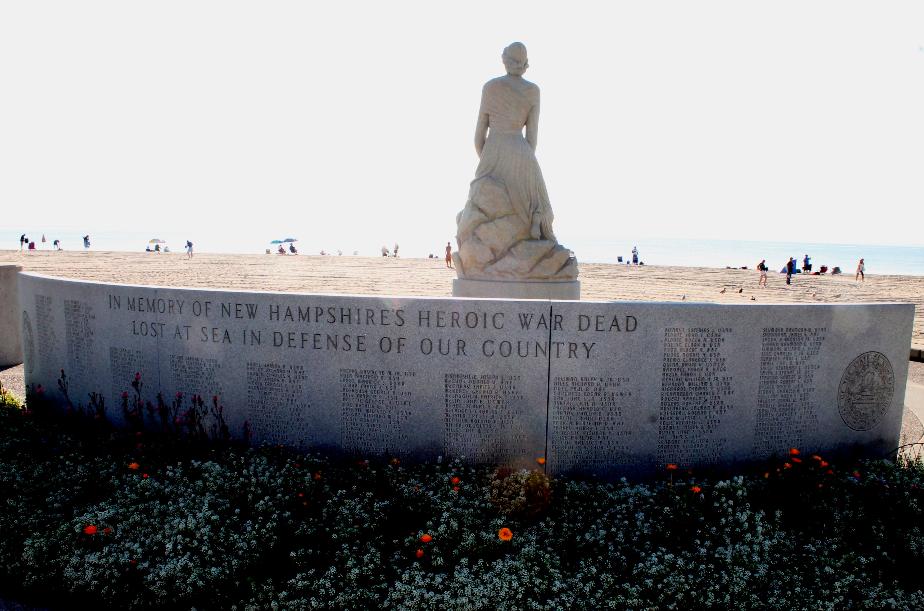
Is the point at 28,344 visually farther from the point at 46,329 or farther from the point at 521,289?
the point at 521,289

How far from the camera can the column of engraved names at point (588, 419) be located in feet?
16.6

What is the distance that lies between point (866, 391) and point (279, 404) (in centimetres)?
522

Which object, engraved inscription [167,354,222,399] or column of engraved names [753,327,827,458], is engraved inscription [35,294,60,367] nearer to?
engraved inscription [167,354,222,399]

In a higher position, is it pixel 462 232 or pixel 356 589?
pixel 462 232

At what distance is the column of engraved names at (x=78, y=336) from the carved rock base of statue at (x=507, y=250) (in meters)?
4.44

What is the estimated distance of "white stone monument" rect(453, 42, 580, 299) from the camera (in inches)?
322

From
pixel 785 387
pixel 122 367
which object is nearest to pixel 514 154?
pixel 785 387

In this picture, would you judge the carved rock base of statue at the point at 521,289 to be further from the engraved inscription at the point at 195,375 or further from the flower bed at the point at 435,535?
the engraved inscription at the point at 195,375

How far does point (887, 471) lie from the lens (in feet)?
16.6

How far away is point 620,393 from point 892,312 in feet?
8.48

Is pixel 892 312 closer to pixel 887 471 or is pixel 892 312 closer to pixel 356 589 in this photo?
pixel 887 471

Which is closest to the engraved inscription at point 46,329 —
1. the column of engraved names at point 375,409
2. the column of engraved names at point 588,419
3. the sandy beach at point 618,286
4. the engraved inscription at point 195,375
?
the engraved inscription at point 195,375

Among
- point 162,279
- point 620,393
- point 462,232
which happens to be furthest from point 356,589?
point 162,279

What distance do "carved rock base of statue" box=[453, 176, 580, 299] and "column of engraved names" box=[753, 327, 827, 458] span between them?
131 inches
